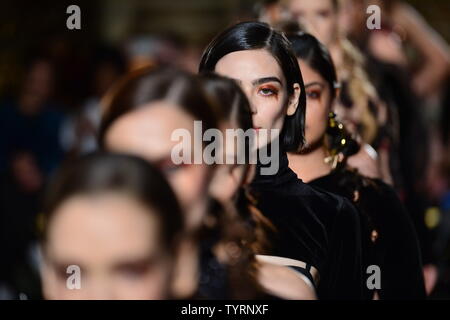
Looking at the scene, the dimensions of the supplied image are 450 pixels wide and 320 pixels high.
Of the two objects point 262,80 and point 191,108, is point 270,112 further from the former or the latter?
point 191,108

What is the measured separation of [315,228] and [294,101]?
0.82 feet

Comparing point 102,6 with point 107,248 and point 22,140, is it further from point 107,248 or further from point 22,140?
point 107,248

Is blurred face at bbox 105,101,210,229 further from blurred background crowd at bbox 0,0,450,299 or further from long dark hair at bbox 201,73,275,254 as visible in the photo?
blurred background crowd at bbox 0,0,450,299

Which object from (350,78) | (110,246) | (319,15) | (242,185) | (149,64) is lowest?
(110,246)

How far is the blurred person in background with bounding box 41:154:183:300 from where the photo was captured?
4.56 feet

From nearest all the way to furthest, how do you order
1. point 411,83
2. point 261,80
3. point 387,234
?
point 261,80 → point 387,234 → point 411,83

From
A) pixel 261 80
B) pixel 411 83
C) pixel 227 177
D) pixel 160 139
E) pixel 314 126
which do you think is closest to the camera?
pixel 160 139

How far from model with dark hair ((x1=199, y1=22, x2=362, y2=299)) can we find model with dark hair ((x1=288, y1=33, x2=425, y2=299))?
0.39ft

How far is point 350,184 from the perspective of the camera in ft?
7.55

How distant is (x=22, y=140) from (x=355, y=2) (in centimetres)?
238

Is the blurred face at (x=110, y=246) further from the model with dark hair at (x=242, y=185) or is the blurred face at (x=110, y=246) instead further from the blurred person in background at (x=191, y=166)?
the model with dark hair at (x=242, y=185)

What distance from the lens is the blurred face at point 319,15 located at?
3.08 m

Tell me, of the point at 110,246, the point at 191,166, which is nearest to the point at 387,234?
the point at 191,166

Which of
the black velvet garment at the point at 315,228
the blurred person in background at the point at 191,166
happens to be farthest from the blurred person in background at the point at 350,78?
the blurred person in background at the point at 191,166
